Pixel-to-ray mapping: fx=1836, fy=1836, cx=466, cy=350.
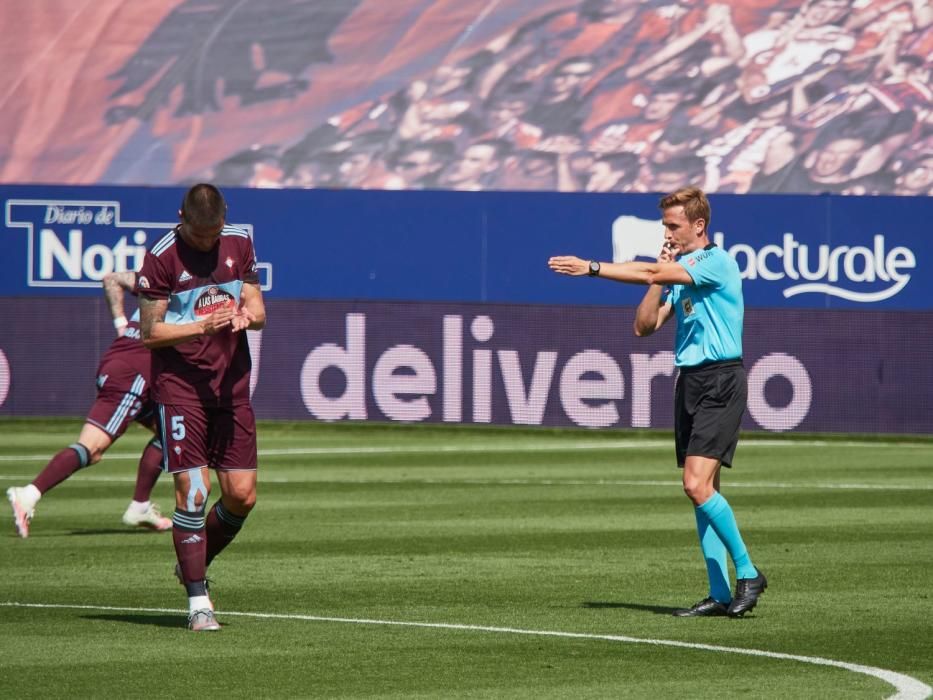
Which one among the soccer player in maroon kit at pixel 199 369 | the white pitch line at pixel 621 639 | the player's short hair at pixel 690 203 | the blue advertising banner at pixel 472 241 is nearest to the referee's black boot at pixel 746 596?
the white pitch line at pixel 621 639

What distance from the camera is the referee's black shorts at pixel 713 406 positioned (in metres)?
9.34

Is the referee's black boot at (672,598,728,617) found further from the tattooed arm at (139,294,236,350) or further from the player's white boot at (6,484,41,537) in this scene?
the player's white boot at (6,484,41,537)

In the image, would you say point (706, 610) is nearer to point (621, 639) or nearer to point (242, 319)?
point (621, 639)

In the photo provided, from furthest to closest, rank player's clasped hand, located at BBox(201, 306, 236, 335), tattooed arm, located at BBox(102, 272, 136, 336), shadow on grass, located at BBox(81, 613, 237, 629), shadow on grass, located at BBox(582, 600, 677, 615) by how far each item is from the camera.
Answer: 1. tattooed arm, located at BBox(102, 272, 136, 336)
2. shadow on grass, located at BBox(582, 600, 677, 615)
3. shadow on grass, located at BBox(81, 613, 237, 629)
4. player's clasped hand, located at BBox(201, 306, 236, 335)

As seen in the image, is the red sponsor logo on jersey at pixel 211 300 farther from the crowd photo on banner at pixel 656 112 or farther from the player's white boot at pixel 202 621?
the crowd photo on banner at pixel 656 112

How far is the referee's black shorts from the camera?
934 cm

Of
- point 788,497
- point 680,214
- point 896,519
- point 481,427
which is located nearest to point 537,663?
point 680,214

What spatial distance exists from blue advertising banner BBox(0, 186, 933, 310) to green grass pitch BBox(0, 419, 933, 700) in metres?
5.88

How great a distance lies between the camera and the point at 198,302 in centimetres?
895

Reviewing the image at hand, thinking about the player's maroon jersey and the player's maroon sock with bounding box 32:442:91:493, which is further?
the player's maroon sock with bounding box 32:442:91:493

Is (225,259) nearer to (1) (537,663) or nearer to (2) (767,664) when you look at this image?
(1) (537,663)

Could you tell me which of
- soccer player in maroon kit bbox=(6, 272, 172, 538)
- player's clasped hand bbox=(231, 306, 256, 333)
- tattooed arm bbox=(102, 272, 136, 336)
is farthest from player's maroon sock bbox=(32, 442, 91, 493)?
player's clasped hand bbox=(231, 306, 256, 333)

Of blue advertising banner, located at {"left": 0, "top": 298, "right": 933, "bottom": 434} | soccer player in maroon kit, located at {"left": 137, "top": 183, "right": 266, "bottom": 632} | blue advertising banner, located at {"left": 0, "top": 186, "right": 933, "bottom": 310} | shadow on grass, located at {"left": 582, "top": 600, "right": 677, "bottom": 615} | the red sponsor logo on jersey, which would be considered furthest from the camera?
blue advertising banner, located at {"left": 0, "top": 186, "right": 933, "bottom": 310}

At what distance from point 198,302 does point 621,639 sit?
2600 mm
